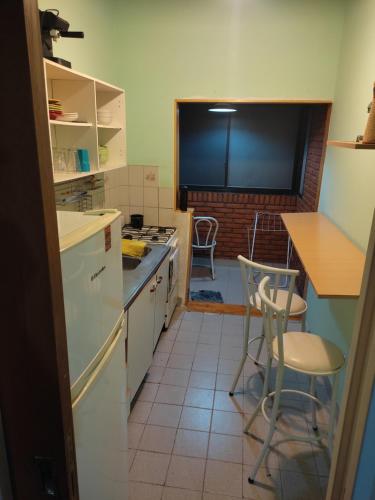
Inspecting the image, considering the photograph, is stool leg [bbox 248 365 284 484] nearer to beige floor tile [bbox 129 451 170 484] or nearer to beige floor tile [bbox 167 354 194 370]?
beige floor tile [bbox 129 451 170 484]

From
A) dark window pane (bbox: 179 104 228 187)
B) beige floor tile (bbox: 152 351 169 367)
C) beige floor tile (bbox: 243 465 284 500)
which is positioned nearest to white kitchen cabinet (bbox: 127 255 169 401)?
beige floor tile (bbox: 152 351 169 367)

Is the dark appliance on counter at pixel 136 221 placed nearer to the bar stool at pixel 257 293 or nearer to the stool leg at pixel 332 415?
the bar stool at pixel 257 293

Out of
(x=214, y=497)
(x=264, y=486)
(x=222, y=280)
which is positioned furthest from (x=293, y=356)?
(x=222, y=280)

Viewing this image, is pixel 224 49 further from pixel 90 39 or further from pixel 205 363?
pixel 205 363

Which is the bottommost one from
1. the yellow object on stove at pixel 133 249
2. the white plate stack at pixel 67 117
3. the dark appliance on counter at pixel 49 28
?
the yellow object on stove at pixel 133 249

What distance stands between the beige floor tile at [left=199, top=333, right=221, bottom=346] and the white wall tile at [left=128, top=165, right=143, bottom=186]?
1600 mm

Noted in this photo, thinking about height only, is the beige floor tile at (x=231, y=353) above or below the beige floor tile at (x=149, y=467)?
above

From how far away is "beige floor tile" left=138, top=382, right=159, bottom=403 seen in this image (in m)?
2.47

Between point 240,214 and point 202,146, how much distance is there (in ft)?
3.94

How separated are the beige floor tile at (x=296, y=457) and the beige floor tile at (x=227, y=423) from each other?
0.26m

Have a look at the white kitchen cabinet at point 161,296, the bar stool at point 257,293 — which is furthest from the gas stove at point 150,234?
the bar stool at point 257,293

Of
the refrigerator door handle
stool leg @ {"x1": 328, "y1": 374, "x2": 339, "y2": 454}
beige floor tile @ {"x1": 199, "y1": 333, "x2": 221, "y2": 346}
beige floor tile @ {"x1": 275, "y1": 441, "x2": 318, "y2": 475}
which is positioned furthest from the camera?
beige floor tile @ {"x1": 199, "y1": 333, "x2": 221, "y2": 346}

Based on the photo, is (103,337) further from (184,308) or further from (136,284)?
(184,308)

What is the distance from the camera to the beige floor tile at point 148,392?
2.47 metres
